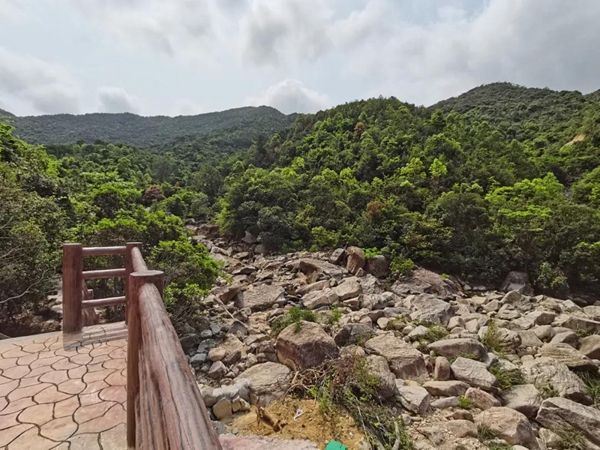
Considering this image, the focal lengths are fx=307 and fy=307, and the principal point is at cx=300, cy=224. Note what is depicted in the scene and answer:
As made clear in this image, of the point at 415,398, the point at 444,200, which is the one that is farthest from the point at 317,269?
the point at 415,398

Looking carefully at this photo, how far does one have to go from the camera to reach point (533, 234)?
438 inches

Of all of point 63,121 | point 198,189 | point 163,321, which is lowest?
point 163,321

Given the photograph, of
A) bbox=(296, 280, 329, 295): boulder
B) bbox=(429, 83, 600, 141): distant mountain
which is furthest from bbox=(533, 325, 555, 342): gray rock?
bbox=(429, 83, 600, 141): distant mountain

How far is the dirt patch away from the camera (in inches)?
132

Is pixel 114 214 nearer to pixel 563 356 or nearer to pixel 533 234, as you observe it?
pixel 563 356

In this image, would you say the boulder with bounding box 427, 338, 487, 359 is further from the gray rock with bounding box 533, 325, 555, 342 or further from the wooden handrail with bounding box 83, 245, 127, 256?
the wooden handrail with bounding box 83, 245, 127, 256

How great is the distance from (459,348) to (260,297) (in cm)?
512

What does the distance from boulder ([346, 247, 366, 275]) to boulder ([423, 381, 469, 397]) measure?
6.20 m

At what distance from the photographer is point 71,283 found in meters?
3.17

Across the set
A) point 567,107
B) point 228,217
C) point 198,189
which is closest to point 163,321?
point 228,217

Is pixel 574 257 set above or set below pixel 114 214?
below

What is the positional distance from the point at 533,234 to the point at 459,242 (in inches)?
96.9

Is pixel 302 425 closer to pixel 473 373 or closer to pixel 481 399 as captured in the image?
pixel 481 399

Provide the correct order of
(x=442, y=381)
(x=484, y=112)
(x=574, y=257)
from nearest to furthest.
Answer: (x=442, y=381), (x=574, y=257), (x=484, y=112)
